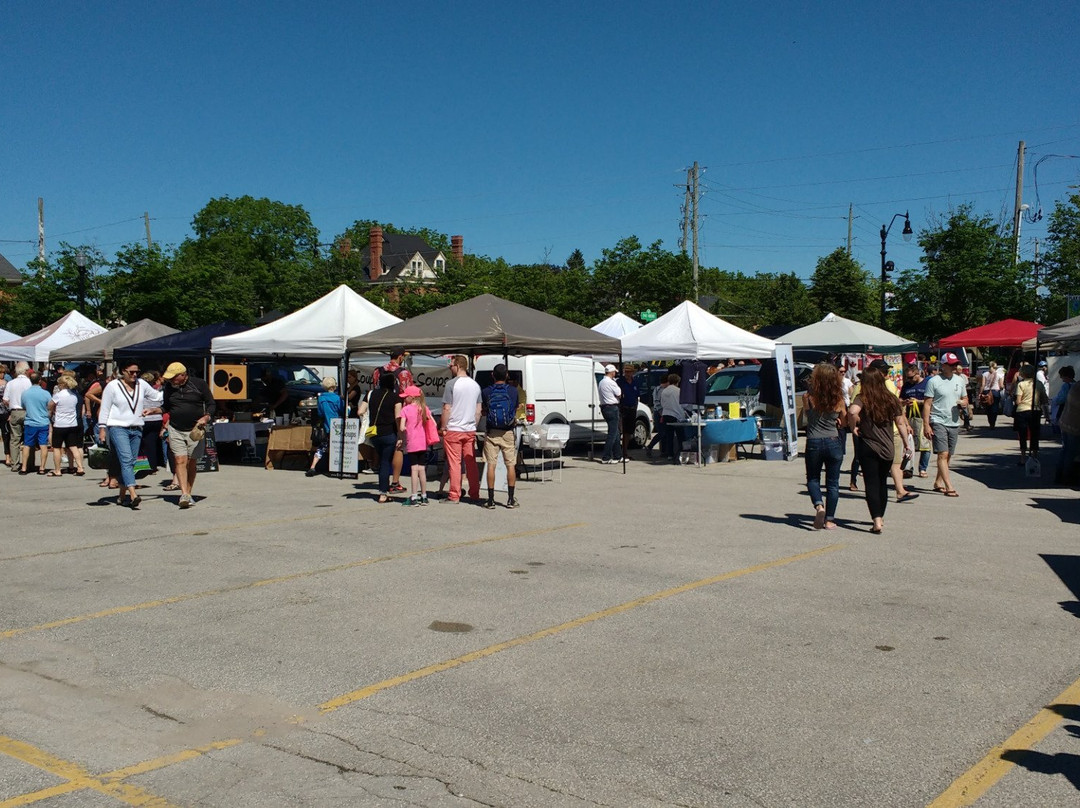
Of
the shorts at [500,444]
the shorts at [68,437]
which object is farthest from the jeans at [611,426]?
the shorts at [68,437]

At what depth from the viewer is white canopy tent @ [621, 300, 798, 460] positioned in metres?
18.1

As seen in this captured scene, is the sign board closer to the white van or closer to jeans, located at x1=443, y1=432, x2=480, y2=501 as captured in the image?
jeans, located at x1=443, y1=432, x2=480, y2=501

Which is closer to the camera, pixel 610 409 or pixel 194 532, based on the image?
pixel 194 532

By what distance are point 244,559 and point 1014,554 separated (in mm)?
7128

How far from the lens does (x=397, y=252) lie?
4343 inches

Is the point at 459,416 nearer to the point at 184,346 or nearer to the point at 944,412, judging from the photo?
the point at 944,412

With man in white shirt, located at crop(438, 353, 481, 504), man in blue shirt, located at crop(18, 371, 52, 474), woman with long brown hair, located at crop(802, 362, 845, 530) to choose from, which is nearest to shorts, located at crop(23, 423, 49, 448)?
man in blue shirt, located at crop(18, 371, 52, 474)

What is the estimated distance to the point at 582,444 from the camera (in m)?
21.4

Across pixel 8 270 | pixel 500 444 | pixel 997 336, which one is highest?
pixel 8 270

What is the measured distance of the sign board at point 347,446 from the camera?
15445mm

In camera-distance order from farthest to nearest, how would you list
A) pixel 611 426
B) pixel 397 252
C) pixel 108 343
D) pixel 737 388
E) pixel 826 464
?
pixel 397 252 < pixel 737 388 < pixel 108 343 < pixel 611 426 < pixel 826 464

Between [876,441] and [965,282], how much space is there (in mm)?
29726

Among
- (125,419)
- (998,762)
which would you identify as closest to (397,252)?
(125,419)

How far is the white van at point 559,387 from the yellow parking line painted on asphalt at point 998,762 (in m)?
13.4
